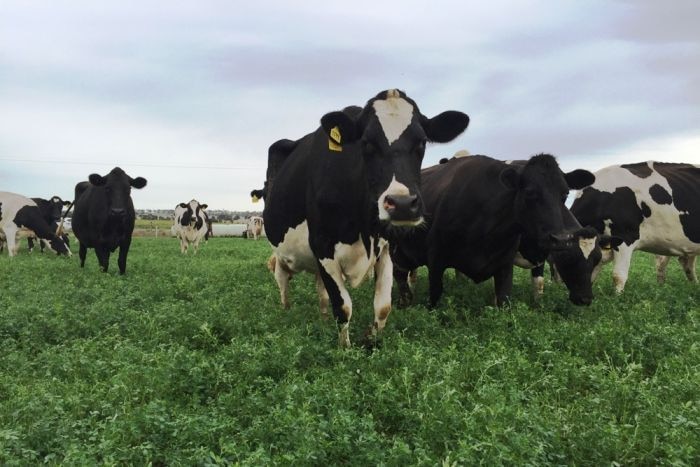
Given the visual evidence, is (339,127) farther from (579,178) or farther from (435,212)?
(579,178)

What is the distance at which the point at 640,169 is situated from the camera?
986 centimetres

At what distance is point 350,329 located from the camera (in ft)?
20.7

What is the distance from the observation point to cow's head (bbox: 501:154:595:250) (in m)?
6.73

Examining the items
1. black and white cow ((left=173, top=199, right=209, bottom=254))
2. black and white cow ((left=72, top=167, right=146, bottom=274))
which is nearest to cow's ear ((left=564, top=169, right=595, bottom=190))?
black and white cow ((left=72, top=167, right=146, bottom=274))

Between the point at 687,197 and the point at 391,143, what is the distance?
7.02 metres

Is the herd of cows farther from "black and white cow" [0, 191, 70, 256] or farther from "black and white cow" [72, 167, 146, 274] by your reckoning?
"black and white cow" [0, 191, 70, 256]

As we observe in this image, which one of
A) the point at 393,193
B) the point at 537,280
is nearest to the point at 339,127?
the point at 393,193

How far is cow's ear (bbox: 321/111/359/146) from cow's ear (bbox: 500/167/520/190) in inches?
95.6

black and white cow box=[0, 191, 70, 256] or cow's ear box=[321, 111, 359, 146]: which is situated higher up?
cow's ear box=[321, 111, 359, 146]

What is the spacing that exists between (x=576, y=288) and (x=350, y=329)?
141 inches

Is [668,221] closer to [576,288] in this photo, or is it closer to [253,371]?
[576,288]

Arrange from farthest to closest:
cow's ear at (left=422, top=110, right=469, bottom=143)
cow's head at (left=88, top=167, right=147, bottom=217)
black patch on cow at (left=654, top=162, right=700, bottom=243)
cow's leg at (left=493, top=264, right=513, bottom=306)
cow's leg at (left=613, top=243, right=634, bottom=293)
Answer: cow's head at (left=88, top=167, right=147, bottom=217) → black patch on cow at (left=654, top=162, right=700, bottom=243) → cow's leg at (left=613, top=243, right=634, bottom=293) → cow's leg at (left=493, top=264, right=513, bottom=306) → cow's ear at (left=422, top=110, right=469, bottom=143)

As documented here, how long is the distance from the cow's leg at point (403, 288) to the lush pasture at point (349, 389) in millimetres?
1743

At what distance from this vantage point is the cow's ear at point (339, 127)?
5.39 meters
